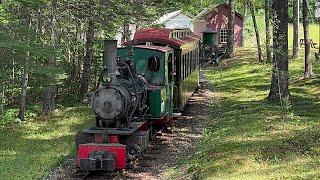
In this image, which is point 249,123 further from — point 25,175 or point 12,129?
point 12,129

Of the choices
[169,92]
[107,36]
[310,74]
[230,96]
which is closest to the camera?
[169,92]

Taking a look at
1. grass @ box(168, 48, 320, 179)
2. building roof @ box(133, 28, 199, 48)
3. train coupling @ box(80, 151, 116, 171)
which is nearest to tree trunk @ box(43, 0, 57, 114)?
building roof @ box(133, 28, 199, 48)

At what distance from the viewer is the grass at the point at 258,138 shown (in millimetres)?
9492

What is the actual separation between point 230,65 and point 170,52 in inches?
881

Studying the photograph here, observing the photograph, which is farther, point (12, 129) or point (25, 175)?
point (12, 129)

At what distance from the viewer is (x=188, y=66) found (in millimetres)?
17344

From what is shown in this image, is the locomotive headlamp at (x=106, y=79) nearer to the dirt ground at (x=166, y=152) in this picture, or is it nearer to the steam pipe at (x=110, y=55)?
the steam pipe at (x=110, y=55)

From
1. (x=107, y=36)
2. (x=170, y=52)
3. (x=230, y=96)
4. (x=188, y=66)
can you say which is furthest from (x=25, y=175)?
(x=107, y=36)

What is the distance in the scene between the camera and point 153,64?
1283cm

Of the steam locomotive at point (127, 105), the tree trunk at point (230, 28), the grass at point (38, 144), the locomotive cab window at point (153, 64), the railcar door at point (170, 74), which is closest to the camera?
the steam locomotive at point (127, 105)

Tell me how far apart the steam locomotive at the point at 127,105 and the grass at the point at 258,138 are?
4.01 ft

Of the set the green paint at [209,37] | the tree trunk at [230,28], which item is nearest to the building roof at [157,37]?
the tree trunk at [230,28]

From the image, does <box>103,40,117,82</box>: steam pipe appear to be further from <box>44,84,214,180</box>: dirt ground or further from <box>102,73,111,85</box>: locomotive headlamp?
<box>44,84,214,180</box>: dirt ground

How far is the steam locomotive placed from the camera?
10.4 meters
